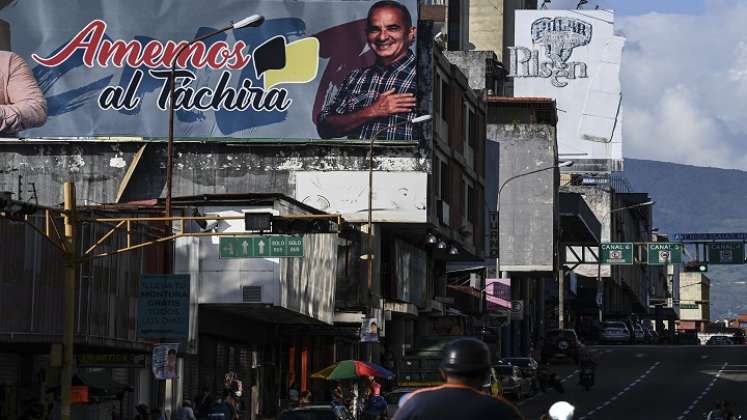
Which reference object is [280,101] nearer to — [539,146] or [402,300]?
[402,300]

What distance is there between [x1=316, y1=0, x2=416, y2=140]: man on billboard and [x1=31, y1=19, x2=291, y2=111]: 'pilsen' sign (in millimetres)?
1984

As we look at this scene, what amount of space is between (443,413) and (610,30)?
12543cm

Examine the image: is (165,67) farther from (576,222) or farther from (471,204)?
(576,222)

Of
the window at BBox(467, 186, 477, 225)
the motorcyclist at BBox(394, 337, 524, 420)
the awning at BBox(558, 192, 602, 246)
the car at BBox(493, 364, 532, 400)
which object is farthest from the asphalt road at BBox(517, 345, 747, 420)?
the motorcyclist at BBox(394, 337, 524, 420)

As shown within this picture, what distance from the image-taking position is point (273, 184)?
57.2 m

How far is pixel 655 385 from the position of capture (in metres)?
63.4

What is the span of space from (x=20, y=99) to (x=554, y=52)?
3014 inches

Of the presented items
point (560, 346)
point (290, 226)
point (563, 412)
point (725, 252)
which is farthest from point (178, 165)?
point (725, 252)

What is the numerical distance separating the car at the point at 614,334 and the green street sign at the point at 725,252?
1860cm

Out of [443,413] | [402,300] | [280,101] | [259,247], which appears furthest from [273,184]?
[443,413]

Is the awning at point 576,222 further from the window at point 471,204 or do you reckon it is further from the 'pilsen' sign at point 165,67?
the 'pilsen' sign at point 165,67

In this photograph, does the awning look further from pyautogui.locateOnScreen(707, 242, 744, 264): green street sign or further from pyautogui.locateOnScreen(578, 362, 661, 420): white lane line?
pyautogui.locateOnScreen(578, 362, 661, 420): white lane line

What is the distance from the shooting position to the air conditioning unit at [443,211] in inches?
2387

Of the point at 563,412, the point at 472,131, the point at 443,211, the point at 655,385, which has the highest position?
the point at 472,131
